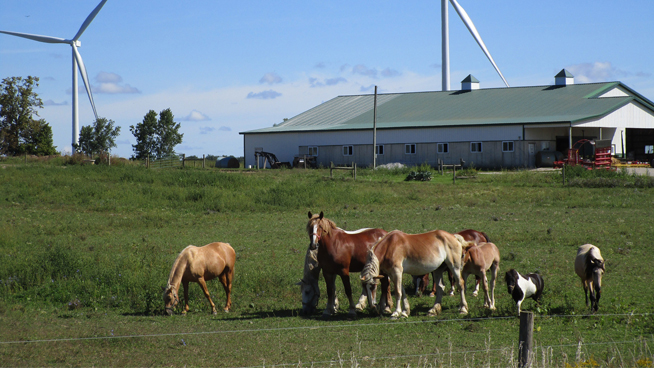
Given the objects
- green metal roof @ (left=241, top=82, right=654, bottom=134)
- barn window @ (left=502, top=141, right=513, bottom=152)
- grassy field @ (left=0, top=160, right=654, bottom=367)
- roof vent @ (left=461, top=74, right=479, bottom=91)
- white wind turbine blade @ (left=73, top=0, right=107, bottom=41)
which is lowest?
grassy field @ (left=0, top=160, right=654, bottom=367)

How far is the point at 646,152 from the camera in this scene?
55938 mm

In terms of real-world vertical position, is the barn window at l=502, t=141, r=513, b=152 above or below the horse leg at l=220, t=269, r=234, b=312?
above

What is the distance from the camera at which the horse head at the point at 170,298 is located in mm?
11109

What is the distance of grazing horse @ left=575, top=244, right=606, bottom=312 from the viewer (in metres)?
10.3

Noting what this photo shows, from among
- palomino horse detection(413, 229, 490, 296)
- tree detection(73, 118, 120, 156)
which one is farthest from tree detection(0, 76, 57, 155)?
palomino horse detection(413, 229, 490, 296)

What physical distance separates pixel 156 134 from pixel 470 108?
39.8 m

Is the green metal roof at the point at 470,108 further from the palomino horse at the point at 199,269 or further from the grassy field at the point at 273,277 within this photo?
the palomino horse at the point at 199,269

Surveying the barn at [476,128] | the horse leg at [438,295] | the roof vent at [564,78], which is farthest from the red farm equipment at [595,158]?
the horse leg at [438,295]

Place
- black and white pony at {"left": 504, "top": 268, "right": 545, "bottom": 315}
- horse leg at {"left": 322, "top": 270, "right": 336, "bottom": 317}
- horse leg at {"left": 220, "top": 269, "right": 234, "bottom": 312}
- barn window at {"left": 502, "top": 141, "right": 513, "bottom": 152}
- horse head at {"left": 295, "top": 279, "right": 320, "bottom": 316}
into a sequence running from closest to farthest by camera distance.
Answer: black and white pony at {"left": 504, "top": 268, "right": 545, "bottom": 315} → horse leg at {"left": 322, "top": 270, "right": 336, "bottom": 317} → horse head at {"left": 295, "top": 279, "right": 320, "bottom": 316} → horse leg at {"left": 220, "top": 269, "right": 234, "bottom": 312} → barn window at {"left": 502, "top": 141, "right": 513, "bottom": 152}

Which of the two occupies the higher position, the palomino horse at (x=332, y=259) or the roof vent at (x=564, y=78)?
the roof vent at (x=564, y=78)

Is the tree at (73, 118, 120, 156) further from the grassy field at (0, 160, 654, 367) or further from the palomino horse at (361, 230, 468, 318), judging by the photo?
the palomino horse at (361, 230, 468, 318)

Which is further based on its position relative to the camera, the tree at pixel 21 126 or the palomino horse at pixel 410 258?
the tree at pixel 21 126

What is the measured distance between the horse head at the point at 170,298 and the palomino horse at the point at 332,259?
230 cm

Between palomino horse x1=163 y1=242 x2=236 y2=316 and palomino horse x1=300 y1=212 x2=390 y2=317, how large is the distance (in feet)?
5.27
